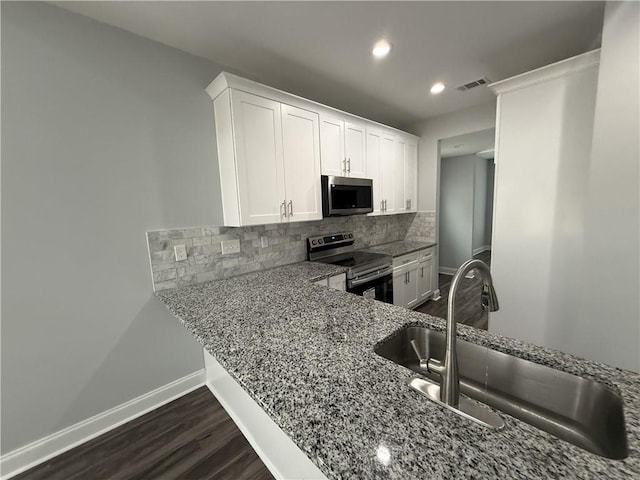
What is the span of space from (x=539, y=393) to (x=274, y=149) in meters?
2.13

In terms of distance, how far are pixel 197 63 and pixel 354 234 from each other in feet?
7.87

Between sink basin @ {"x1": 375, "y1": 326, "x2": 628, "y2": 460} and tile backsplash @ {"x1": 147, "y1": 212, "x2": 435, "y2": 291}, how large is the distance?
63.3 inches

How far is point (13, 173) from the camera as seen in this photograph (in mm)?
1401

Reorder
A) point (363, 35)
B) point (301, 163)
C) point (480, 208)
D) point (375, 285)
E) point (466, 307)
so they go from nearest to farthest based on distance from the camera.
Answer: point (363, 35)
point (301, 163)
point (375, 285)
point (466, 307)
point (480, 208)

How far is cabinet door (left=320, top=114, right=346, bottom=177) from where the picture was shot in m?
2.49

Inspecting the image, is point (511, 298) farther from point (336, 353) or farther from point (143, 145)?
point (143, 145)

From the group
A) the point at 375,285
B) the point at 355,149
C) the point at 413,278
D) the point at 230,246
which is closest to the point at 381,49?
the point at 355,149

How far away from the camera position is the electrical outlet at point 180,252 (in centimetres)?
195

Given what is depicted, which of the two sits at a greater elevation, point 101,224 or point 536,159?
point 536,159

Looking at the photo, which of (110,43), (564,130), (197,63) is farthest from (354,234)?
(110,43)

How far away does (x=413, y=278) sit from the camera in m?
3.41

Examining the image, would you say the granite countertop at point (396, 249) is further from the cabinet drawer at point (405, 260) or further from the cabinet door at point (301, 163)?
the cabinet door at point (301, 163)

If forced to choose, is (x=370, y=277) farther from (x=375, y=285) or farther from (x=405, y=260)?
(x=405, y=260)

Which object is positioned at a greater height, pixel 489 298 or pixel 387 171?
pixel 387 171
